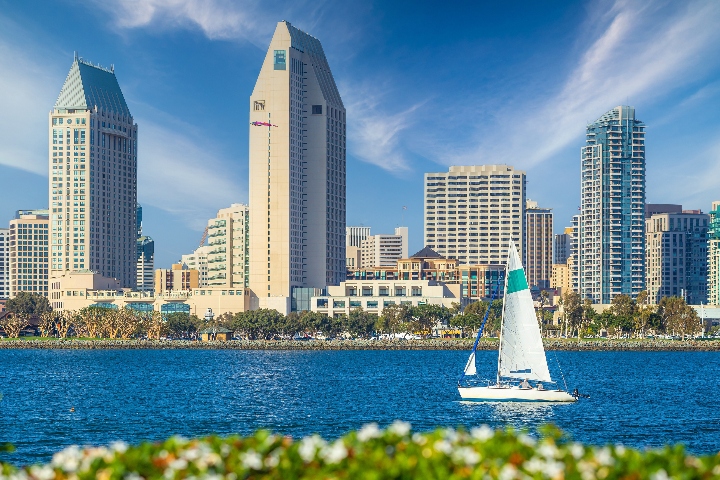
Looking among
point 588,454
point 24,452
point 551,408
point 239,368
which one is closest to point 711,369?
point 239,368

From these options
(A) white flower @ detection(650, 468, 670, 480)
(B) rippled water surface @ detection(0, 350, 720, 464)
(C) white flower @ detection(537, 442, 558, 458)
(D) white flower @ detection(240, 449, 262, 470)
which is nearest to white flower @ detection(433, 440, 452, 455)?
(C) white flower @ detection(537, 442, 558, 458)

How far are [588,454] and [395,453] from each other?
3.80m

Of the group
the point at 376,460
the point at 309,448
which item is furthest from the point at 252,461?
the point at 376,460

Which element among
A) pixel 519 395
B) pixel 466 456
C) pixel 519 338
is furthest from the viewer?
pixel 519 338

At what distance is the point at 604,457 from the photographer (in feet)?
73.7

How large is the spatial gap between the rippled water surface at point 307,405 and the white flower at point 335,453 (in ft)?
145

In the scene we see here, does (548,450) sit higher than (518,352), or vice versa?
(548,450)

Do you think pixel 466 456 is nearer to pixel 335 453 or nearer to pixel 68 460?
pixel 335 453

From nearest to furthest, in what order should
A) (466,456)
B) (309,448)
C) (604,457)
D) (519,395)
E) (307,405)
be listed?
1. (604,457)
2. (466,456)
3. (309,448)
4. (519,395)
5. (307,405)

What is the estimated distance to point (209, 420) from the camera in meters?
89.1

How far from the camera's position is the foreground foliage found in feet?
72.4

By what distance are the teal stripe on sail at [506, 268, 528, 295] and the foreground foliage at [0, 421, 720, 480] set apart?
75747 millimetres

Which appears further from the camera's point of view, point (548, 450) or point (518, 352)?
point (518, 352)

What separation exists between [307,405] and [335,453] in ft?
267
